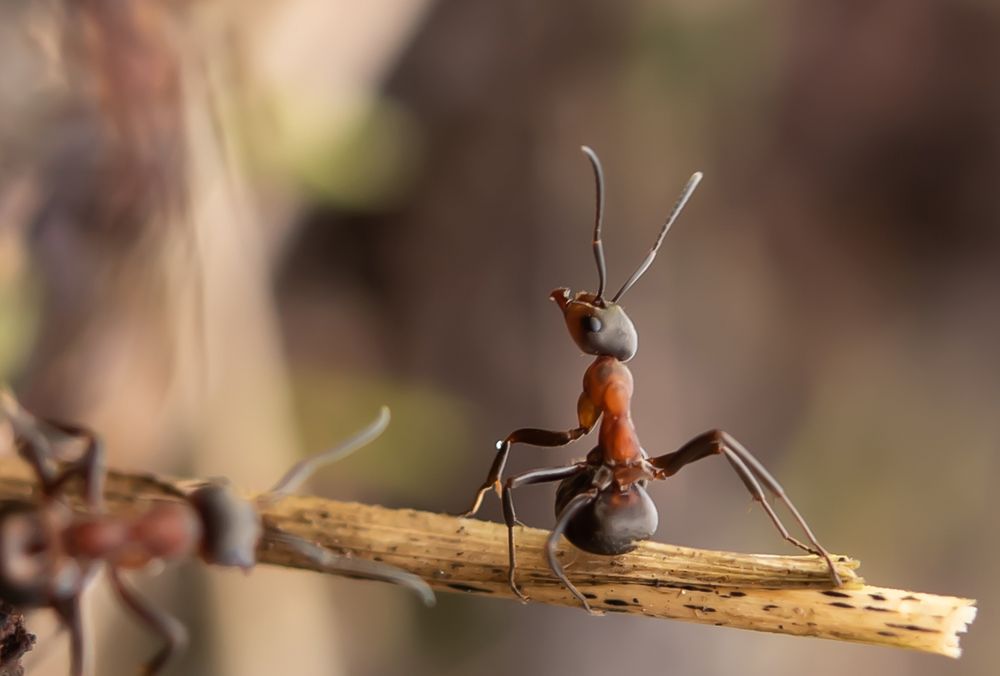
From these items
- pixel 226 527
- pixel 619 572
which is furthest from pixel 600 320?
pixel 226 527

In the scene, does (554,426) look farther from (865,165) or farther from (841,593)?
(841,593)

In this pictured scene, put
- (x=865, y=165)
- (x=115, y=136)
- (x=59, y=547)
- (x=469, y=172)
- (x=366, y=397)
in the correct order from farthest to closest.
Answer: (x=865, y=165)
(x=469, y=172)
(x=366, y=397)
(x=115, y=136)
(x=59, y=547)

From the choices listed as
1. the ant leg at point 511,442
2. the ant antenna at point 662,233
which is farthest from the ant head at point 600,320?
the ant leg at point 511,442

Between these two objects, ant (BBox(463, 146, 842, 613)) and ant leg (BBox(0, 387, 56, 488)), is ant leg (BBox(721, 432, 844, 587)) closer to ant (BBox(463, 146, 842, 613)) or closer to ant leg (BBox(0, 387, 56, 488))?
ant (BBox(463, 146, 842, 613))

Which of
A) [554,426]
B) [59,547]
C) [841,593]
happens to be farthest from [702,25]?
[59,547]

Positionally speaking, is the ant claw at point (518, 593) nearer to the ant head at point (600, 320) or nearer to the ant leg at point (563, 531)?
the ant leg at point (563, 531)

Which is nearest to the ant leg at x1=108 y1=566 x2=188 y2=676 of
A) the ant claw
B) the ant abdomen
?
the ant claw
